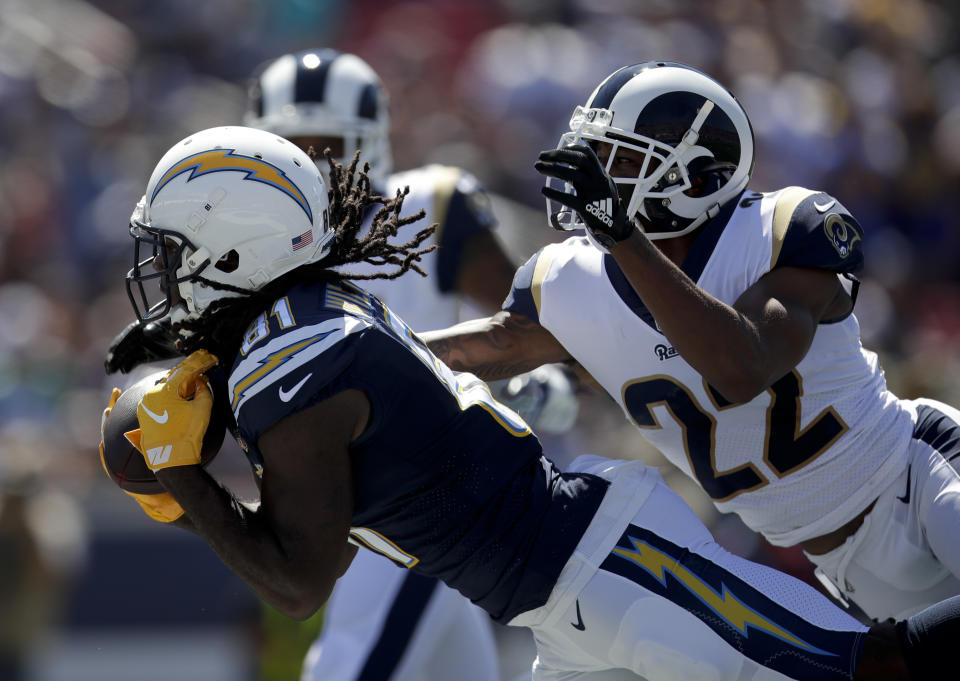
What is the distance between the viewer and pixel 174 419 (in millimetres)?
2672

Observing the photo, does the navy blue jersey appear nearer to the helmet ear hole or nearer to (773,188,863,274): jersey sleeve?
the helmet ear hole

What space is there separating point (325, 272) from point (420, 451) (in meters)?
0.49

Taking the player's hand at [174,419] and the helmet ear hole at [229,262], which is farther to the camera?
the helmet ear hole at [229,262]

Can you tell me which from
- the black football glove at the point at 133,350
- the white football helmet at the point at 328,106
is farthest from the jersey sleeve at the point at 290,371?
the white football helmet at the point at 328,106

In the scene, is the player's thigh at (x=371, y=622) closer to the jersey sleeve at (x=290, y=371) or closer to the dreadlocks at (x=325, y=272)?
the dreadlocks at (x=325, y=272)

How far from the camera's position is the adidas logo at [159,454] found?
2656 millimetres

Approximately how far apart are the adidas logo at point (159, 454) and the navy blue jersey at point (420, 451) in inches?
6.1

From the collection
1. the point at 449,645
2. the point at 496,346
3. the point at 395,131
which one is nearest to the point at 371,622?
the point at 449,645

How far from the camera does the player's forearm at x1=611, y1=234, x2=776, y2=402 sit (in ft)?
9.00

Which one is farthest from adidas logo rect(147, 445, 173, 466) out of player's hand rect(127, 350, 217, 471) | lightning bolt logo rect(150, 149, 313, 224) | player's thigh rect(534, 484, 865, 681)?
player's thigh rect(534, 484, 865, 681)

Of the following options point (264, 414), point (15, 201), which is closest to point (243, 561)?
point (264, 414)

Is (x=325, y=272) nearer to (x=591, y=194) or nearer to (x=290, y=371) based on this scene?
(x=290, y=371)

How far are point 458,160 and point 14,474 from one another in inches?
143

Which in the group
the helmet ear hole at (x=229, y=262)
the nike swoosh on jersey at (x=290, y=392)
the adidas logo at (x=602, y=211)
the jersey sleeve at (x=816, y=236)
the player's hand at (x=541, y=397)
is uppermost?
the adidas logo at (x=602, y=211)
